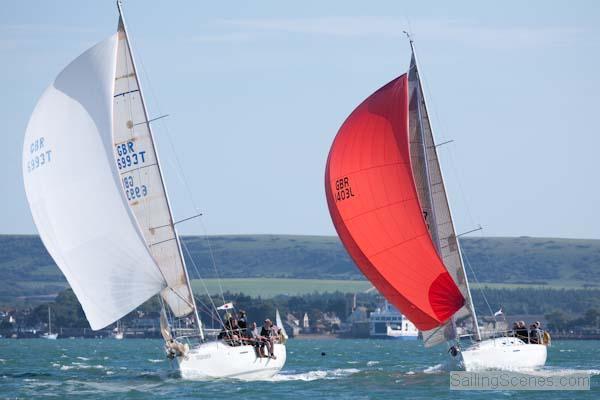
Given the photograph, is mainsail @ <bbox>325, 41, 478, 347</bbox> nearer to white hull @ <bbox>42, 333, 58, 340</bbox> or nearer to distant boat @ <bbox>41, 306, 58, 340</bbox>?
white hull @ <bbox>42, 333, 58, 340</bbox>

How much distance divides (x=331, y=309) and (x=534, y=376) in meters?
118

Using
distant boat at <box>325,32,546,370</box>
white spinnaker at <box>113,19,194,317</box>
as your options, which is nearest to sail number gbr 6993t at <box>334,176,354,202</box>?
distant boat at <box>325,32,546,370</box>

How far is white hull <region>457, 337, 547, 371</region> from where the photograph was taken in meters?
34.2

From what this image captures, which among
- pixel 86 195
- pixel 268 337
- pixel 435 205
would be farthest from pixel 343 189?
pixel 86 195

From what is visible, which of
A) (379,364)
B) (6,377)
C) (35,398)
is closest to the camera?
(35,398)

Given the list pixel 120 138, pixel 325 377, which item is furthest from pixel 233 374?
pixel 120 138

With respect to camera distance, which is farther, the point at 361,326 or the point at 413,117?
the point at 361,326

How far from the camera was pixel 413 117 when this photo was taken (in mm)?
35969

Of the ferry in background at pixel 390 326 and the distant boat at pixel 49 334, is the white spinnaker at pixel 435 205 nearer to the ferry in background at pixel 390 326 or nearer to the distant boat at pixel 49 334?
the ferry in background at pixel 390 326

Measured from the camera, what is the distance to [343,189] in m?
34.8

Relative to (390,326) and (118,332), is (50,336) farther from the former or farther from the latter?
(390,326)

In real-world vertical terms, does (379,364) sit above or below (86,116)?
below

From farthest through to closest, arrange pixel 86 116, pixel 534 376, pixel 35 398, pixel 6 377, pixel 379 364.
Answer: pixel 379 364 → pixel 6 377 → pixel 534 376 → pixel 86 116 → pixel 35 398

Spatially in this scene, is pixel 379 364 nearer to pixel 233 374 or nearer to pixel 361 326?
pixel 233 374
